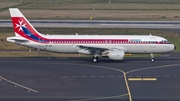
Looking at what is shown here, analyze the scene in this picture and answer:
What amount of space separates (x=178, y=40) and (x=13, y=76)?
4049 cm

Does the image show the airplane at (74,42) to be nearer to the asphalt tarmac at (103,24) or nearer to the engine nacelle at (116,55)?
the engine nacelle at (116,55)

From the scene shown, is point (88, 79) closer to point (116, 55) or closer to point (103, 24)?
point (116, 55)

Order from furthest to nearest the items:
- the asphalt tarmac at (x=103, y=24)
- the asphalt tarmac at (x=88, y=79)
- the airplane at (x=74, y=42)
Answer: the asphalt tarmac at (x=103, y=24) < the airplane at (x=74, y=42) < the asphalt tarmac at (x=88, y=79)

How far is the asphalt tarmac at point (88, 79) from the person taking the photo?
44156 millimetres

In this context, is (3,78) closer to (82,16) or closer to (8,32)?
(8,32)

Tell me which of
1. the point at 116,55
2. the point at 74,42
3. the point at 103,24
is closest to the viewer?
the point at 116,55

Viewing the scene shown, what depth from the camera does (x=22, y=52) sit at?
7056 centimetres

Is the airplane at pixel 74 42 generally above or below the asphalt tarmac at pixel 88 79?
above

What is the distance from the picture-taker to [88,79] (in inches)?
2024

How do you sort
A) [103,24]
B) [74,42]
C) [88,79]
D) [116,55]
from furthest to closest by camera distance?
[103,24] < [74,42] < [116,55] < [88,79]

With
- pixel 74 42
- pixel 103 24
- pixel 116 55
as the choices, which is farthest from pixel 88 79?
pixel 103 24

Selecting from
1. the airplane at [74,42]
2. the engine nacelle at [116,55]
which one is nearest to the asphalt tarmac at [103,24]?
the airplane at [74,42]

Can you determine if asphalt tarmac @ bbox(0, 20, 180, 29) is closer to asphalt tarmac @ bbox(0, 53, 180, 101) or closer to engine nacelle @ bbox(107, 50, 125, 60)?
asphalt tarmac @ bbox(0, 53, 180, 101)

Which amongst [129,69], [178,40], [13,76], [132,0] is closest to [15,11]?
[13,76]
